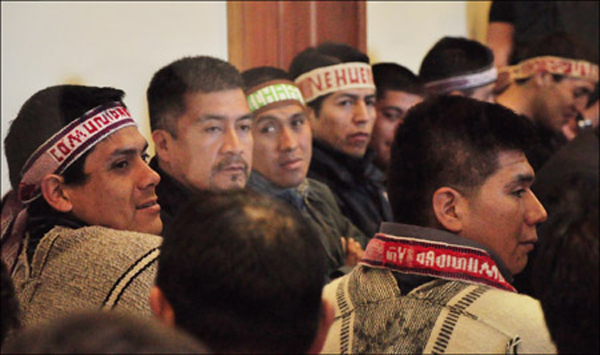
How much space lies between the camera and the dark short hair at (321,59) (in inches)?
169

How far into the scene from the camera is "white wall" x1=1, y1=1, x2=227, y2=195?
3215 millimetres

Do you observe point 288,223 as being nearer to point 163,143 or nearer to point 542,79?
point 163,143

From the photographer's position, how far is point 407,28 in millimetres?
5977

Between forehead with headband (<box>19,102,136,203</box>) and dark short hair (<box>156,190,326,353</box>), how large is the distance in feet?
3.41

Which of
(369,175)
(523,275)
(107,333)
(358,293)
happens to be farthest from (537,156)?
(107,333)

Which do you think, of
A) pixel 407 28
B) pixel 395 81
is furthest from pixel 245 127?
pixel 407 28

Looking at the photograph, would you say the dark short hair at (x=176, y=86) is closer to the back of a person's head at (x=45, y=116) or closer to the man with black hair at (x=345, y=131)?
the back of a person's head at (x=45, y=116)

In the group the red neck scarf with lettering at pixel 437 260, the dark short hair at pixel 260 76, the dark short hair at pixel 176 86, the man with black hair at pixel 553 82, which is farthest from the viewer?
the man with black hair at pixel 553 82

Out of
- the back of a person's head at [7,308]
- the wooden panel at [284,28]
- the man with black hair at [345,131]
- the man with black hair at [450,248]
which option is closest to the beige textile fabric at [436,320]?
the man with black hair at [450,248]

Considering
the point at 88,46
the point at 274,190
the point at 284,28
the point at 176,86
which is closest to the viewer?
the point at 176,86

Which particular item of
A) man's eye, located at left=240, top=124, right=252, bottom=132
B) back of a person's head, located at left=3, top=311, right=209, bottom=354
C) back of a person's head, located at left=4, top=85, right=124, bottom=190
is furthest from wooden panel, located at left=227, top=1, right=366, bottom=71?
back of a person's head, located at left=3, top=311, right=209, bottom=354

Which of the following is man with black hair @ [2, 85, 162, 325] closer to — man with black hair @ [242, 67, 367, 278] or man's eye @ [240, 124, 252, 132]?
man's eye @ [240, 124, 252, 132]

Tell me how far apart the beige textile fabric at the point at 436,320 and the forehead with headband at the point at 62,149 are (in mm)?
757

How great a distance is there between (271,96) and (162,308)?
235 centimetres
